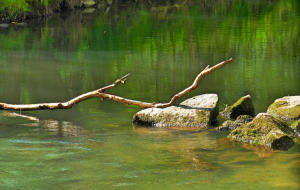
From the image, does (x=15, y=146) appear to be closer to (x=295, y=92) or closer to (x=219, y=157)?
(x=219, y=157)

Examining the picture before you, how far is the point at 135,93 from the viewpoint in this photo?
20.7 meters

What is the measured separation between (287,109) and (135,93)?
5.68 m

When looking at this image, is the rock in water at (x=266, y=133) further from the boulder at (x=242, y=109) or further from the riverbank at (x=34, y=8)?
the riverbank at (x=34, y=8)

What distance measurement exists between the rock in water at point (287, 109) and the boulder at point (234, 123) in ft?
3.12

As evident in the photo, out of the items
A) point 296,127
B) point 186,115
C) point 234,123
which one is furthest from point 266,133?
point 186,115

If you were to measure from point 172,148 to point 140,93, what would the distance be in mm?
6914

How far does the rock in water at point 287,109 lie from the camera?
1630cm

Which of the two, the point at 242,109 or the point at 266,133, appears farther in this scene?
the point at 242,109

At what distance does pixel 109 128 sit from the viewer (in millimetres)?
16016

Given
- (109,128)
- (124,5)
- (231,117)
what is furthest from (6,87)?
(124,5)

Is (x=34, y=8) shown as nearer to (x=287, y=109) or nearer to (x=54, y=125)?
(x=54, y=125)

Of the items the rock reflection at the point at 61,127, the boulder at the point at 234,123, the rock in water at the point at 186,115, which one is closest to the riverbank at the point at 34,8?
the rock reflection at the point at 61,127

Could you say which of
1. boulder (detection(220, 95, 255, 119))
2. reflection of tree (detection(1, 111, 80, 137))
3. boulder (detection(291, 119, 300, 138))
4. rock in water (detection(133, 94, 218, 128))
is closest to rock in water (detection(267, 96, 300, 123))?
boulder (detection(220, 95, 255, 119))

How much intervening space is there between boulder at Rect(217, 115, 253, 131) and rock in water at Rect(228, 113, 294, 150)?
0.76 m
